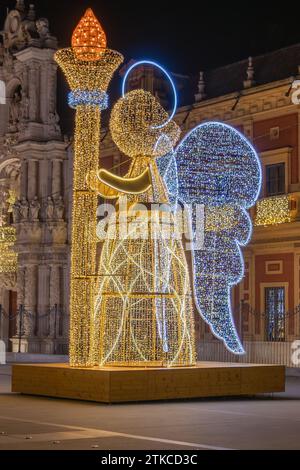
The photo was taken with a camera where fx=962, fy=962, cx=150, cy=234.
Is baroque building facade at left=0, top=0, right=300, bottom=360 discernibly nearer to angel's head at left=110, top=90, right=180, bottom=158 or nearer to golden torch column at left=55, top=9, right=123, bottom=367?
angel's head at left=110, top=90, right=180, bottom=158

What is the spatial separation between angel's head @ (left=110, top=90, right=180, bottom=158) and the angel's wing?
7449 mm

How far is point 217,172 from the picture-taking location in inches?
1027

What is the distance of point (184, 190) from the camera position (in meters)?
26.5

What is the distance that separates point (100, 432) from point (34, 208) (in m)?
25.7

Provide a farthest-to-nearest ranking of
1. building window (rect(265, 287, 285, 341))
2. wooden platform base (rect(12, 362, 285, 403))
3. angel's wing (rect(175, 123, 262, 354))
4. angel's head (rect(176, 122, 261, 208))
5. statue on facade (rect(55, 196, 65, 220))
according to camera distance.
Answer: statue on facade (rect(55, 196, 65, 220)) < building window (rect(265, 287, 285, 341)) < angel's head (rect(176, 122, 261, 208)) < angel's wing (rect(175, 123, 262, 354)) < wooden platform base (rect(12, 362, 285, 403))

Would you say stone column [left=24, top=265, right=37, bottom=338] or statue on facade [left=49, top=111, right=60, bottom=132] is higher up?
statue on facade [left=49, top=111, right=60, bottom=132]

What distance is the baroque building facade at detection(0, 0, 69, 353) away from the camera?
37250 mm

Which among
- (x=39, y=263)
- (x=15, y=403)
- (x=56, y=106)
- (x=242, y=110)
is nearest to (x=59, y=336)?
(x=39, y=263)

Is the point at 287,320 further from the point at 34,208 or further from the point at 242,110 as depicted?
the point at 34,208

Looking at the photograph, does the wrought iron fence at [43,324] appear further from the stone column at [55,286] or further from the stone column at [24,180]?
the stone column at [24,180]

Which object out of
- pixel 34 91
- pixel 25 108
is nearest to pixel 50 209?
pixel 25 108

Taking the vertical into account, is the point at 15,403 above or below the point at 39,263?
below

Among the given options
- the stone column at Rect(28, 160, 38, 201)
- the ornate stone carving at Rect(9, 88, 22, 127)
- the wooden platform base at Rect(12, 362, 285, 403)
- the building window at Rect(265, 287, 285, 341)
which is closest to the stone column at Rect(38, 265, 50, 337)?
the stone column at Rect(28, 160, 38, 201)

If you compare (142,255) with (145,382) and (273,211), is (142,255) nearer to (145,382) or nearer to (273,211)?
(145,382)
